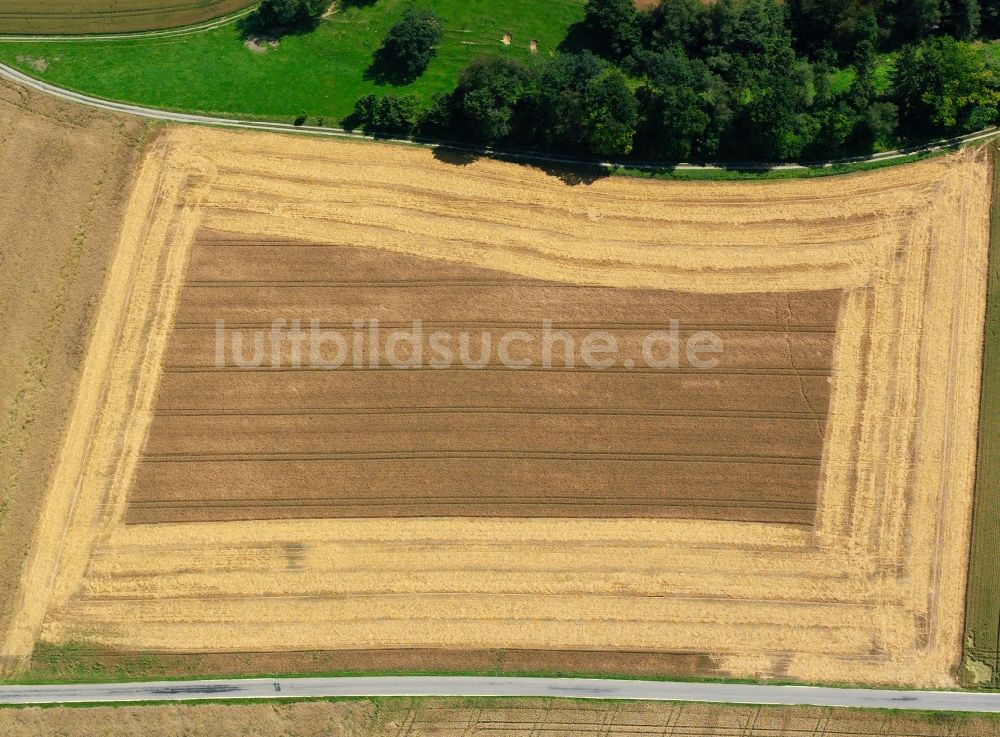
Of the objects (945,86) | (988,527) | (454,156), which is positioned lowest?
(988,527)

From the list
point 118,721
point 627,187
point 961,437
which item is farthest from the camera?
point 627,187

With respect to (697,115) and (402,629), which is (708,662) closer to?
(402,629)

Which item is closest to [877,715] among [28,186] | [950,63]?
[950,63]

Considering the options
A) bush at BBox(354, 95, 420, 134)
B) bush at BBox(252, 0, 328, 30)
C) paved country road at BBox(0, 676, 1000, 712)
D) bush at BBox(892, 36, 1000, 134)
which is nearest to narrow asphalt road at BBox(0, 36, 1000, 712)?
paved country road at BBox(0, 676, 1000, 712)

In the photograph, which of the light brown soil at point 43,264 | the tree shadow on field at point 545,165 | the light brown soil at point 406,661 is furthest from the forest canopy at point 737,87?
the light brown soil at point 406,661

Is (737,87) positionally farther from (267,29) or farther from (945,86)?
(267,29)

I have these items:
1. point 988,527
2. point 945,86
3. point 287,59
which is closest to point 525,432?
point 988,527

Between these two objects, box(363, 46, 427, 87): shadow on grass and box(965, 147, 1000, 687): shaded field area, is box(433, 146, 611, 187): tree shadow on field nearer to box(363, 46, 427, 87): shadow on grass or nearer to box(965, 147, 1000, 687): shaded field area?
box(363, 46, 427, 87): shadow on grass
